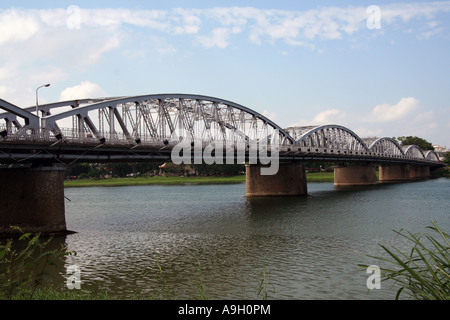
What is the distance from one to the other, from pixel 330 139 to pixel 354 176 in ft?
39.2

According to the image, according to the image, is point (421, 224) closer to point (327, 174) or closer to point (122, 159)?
point (122, 159)

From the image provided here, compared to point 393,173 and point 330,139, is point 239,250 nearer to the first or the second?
point 330,139

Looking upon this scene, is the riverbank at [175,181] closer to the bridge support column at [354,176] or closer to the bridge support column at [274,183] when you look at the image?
the bridge support column at [354,176]

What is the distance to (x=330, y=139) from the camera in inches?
3802

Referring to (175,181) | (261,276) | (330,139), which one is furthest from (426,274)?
(175,181)

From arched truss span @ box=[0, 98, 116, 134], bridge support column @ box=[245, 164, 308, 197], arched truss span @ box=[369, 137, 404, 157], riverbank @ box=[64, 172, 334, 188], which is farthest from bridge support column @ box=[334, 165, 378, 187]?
arched truss span @ box=[0, 98, 116, 134]

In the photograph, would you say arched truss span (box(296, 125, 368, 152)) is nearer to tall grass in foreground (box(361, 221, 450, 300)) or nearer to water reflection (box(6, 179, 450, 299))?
water reflection (box(6, 179, 450, 299))

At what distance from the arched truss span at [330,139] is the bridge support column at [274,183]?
41.0 ft

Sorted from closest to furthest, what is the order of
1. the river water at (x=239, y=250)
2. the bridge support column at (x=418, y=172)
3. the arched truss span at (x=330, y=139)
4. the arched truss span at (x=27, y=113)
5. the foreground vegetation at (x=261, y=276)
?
1. the foreground vegetation at (x=261, y=276)
2. the river water at (x=239, y=250)
3. the arched truss span at (x=27, y=113)
4. the arched truss span at (x=330, y=139)
5. the bridge support column at (x=418, y=172)

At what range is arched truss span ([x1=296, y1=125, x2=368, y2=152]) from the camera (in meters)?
86.4

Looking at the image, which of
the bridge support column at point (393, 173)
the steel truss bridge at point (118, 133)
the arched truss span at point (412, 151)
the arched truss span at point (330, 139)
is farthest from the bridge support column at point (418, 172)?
the steel truss bridge at point (118, 133)

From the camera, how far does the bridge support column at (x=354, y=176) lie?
101625 millimetres
